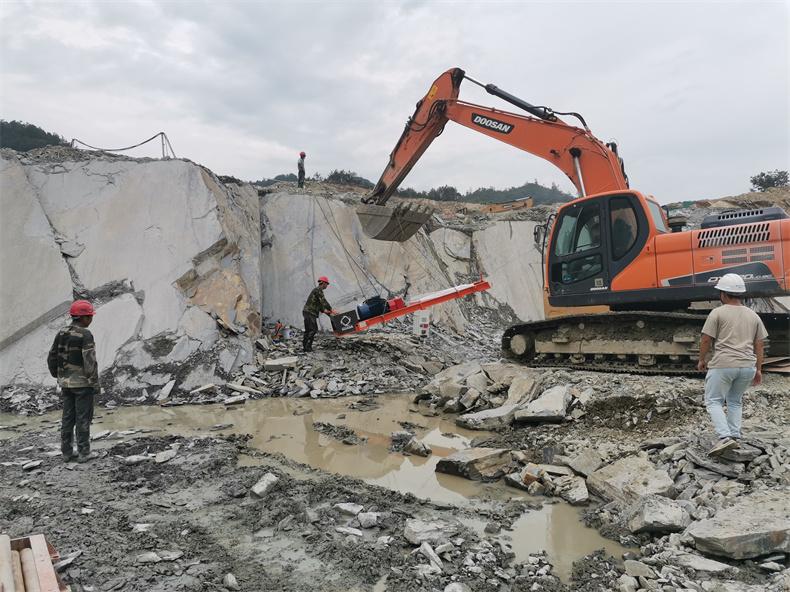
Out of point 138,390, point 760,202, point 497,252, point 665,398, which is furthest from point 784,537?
point 760,202

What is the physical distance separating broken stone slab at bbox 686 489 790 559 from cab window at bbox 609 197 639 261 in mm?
3995

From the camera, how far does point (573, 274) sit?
7.28 m

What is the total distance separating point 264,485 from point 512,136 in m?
6.48

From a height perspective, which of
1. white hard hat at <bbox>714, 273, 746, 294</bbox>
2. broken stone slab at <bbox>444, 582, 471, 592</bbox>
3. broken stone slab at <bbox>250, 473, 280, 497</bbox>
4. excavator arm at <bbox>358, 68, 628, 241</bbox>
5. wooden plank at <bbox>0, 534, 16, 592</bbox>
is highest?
excavator arm at <bbox>358, 68, 628, 241</bbox>

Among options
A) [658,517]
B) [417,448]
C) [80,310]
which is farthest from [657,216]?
[80,310]

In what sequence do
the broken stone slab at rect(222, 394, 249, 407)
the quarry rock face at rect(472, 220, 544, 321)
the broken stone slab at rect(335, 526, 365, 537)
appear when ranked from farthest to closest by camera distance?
the quarry rock face at rect(472, 220, 544, 321) < the broken stone slab at rect(222, 394, 249, 407) < the broken stone slab at rect(335, 526, 365, 537)

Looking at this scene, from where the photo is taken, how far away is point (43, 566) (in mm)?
2572

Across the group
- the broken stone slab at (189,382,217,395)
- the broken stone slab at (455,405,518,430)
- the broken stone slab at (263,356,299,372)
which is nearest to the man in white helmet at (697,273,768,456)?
the broken stone slab at (455,405,518,430)

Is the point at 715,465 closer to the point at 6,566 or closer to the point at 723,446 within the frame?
the point at 723,446

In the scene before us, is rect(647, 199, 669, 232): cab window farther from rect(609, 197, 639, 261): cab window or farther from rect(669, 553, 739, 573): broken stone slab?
rect(669, 553, 739, 573): broken stone slab

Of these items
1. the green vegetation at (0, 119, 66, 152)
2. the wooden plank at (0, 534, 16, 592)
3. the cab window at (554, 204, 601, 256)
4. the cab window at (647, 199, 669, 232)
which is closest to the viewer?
the wooden plank at (0, 534, 16, 592)

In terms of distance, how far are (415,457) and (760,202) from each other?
847 inches

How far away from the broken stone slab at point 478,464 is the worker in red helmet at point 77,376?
3.40 m

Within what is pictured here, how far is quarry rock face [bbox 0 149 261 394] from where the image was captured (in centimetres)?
827
